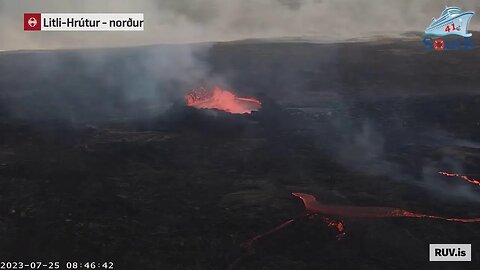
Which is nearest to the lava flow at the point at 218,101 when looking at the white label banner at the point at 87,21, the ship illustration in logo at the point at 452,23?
the white label banner at the point at 87,21

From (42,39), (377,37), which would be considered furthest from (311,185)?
(42,39)

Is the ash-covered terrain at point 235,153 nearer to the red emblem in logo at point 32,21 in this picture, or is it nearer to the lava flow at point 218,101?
the lava flow at point 218,101

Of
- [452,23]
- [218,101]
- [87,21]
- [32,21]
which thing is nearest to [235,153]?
[218,101]

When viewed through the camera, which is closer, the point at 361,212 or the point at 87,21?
the point at 361,212

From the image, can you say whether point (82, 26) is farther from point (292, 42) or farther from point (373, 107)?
point (373, 107)

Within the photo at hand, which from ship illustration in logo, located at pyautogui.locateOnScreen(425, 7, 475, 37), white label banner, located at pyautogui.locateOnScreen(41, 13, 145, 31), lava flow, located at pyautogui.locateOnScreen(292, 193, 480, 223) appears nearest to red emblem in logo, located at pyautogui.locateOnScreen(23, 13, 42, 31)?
white label banner, located at pyautogui.locateOnScreen(41, 13, 145, 31)

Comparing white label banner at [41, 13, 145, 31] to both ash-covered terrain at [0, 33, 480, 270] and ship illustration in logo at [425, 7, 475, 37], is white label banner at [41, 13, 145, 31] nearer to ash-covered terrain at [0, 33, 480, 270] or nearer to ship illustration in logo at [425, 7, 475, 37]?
ash-covered terrain at [0, 33, 480, 270]

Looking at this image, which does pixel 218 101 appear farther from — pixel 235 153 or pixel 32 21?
pixel 32 21

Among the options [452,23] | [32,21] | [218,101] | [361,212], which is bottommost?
[361,212]
